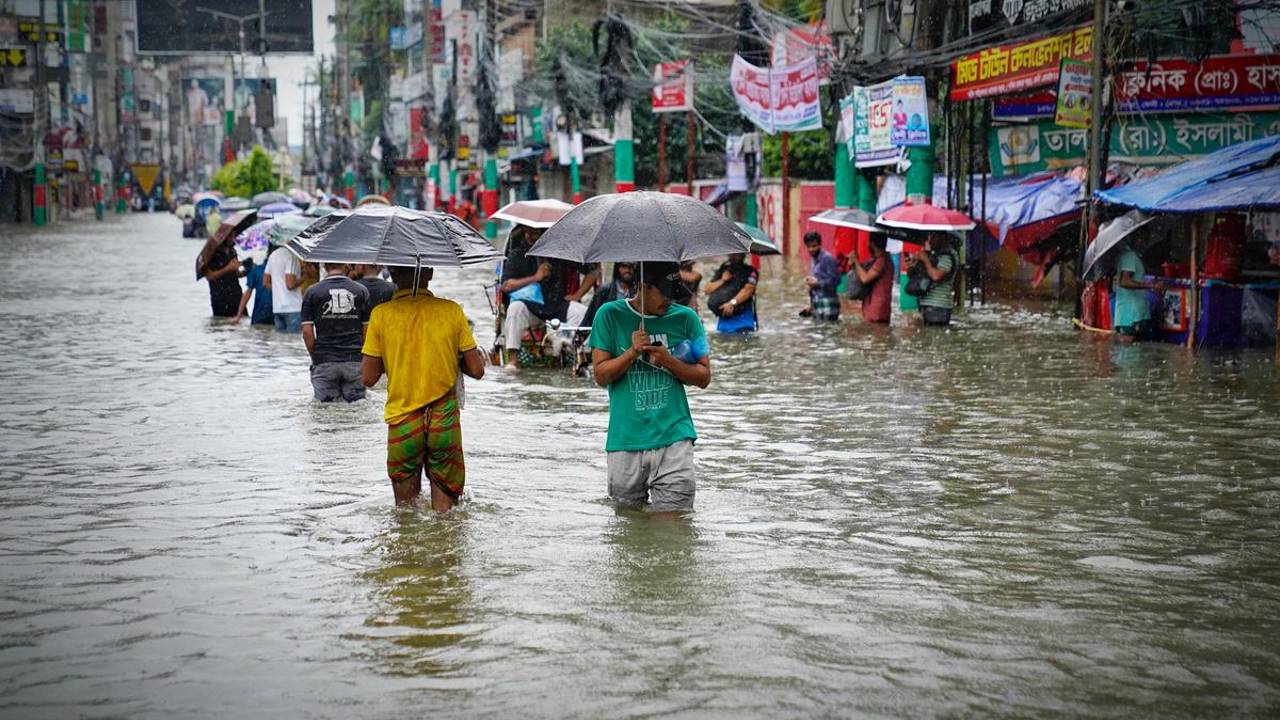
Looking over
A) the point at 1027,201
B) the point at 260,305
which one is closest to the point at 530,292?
the point at 260,305

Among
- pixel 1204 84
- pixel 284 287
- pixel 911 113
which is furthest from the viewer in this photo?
pixel 911 113

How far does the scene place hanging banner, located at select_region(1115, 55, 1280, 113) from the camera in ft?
67.3

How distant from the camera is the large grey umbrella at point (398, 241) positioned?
792cm

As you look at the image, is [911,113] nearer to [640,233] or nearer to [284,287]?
[284,287]

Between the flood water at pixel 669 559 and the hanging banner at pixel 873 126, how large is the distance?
31.1 feet

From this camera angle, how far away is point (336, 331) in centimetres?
1230

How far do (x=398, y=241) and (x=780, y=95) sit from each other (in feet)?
66.0

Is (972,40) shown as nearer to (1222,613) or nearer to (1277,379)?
(1277,379)

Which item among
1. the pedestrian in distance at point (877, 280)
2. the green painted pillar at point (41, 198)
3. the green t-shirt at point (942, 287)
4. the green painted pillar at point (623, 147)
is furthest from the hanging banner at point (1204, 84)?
the green painted pillar at point (41, 198)

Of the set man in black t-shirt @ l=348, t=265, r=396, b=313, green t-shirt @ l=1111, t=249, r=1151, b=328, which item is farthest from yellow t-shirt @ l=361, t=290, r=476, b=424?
green t-shirt @ l=1111, t=249, r=1151, b=328

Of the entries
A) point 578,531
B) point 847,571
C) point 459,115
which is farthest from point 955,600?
point 459,115

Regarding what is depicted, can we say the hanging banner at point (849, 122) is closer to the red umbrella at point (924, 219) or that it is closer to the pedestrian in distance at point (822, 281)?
the pedestrian in distance at point (822, 281)

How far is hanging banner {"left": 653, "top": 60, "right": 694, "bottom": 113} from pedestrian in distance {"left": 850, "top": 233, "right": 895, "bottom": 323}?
46.4 ft

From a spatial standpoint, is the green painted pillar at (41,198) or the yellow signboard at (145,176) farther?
the yellow signboard at (145,176)
